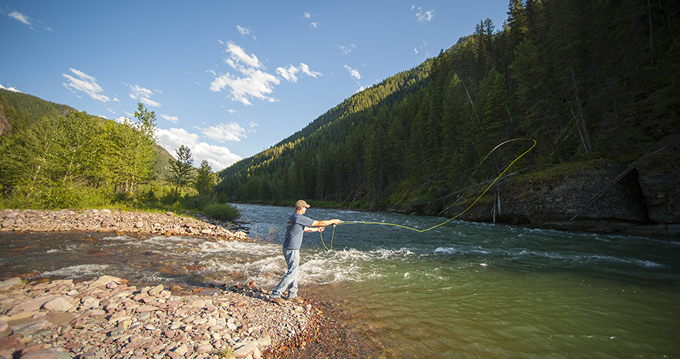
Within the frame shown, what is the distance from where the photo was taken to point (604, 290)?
6547 mm

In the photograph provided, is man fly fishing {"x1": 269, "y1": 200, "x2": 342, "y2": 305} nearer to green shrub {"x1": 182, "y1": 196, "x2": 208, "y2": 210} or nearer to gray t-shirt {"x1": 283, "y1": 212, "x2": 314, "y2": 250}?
gray t-shirt {"x1": 283, "y1": 212, "x2": 314, "y2": 250}

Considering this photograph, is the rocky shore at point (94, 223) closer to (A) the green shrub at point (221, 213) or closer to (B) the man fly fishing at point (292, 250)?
(A) the green shrub at point (221, 213)

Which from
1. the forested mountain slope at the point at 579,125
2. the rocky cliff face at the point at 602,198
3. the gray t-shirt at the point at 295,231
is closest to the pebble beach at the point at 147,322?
the gray t-shirt at the point at 295,231

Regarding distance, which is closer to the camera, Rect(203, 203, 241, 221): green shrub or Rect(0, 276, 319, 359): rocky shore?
Rect(0, 276, 319, 359): rocky shore

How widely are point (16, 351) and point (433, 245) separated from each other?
1367cm

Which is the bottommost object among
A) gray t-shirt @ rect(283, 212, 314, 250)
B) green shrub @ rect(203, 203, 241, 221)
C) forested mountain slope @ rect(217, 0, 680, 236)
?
green shrub @ rect(203, 203, 241, 221)

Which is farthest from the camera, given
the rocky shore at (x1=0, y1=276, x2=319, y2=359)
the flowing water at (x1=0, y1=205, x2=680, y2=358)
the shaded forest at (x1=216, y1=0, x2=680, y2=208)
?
the shaded forest at (x1=216, y1=0, x2=680, y2=208)

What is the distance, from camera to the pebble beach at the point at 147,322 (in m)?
3.18

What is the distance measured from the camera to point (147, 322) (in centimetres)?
396

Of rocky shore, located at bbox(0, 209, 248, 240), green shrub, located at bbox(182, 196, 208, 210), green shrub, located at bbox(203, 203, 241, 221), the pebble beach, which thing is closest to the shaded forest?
the pebble beach

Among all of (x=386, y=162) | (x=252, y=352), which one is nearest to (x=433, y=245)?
(x=252, y=352)

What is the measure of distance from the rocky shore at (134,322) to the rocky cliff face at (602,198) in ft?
65.8

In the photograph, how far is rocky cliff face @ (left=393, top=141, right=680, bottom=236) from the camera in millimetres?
13422

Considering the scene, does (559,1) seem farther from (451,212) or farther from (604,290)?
(604,290)
